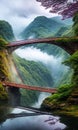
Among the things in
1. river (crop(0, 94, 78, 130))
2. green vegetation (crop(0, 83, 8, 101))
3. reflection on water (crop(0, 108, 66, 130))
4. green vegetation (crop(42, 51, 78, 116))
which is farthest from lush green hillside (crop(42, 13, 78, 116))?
green vegetation (crop(0, 83, 8, 101))

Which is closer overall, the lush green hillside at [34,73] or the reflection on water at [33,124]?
the reflection on water at [33,124]

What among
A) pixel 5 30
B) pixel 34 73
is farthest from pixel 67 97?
pixel 5 30

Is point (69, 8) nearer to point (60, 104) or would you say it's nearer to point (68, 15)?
point (68, 15)

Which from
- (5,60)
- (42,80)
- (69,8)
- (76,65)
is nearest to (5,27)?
(42,80)

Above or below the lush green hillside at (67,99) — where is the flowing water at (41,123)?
below

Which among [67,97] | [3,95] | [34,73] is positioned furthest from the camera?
[34,73]

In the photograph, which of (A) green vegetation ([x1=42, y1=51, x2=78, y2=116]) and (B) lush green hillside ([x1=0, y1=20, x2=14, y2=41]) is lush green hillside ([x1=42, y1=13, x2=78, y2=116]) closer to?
(A) green vegetation ([x1=42, y1=51, x2=78, y2=116])

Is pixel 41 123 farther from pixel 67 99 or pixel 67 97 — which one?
pixel 67 97

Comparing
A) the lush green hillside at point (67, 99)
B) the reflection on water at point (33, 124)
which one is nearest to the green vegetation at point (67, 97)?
the lush green hillside at point (67, 99)

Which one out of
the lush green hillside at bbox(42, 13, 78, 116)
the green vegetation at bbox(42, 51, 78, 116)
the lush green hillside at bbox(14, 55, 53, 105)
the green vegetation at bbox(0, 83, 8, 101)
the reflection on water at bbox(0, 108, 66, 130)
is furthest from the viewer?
the lush green hillside at bbox(14, 55, 53, 105)

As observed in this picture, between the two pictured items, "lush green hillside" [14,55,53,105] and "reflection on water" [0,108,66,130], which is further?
"lush green hillside" [14,55,53,105]

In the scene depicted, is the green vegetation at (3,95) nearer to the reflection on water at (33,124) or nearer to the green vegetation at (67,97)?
the green vegetation at (67,97)
